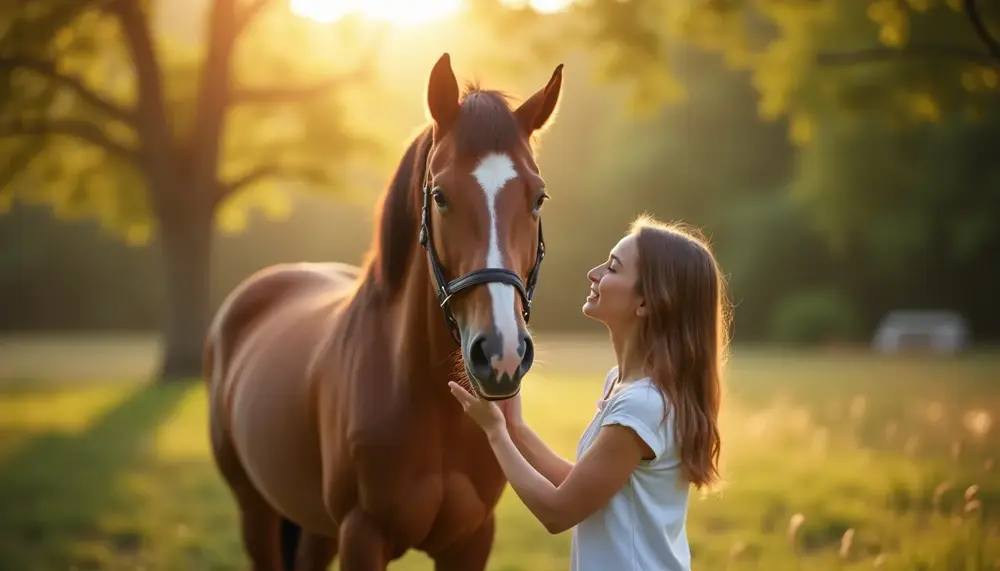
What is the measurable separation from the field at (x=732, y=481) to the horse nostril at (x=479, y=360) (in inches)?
30.2

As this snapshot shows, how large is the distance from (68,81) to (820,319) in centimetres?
1964

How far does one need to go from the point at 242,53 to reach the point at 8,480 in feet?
35.7

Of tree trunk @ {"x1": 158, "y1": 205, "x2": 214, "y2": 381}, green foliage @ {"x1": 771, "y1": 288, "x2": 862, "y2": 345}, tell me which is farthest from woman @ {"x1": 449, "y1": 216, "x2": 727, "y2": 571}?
green foliage @ {"x1": 771, "y1": 288, "x2": 862, "y2": 345}

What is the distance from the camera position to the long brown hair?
2.36m

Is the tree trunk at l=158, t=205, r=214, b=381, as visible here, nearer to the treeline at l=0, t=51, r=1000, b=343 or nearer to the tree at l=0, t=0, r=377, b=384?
the tree at l=0, t=0, r=377, b=384

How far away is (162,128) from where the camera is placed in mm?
14352

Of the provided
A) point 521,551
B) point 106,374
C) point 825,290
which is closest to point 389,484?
point 521,551

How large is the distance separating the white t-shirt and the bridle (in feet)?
1.21

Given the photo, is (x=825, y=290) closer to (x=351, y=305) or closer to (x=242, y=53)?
(x=242, y=53)

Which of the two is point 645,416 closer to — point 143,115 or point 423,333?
point 423,333

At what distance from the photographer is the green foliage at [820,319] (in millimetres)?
25422

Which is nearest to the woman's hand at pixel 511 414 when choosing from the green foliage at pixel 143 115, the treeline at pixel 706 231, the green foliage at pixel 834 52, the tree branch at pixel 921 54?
the green foliage at pixel 834 52

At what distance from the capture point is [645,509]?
2371 millimetres

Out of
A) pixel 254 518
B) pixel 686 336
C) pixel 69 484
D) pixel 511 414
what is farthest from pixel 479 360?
pixel 69 484
